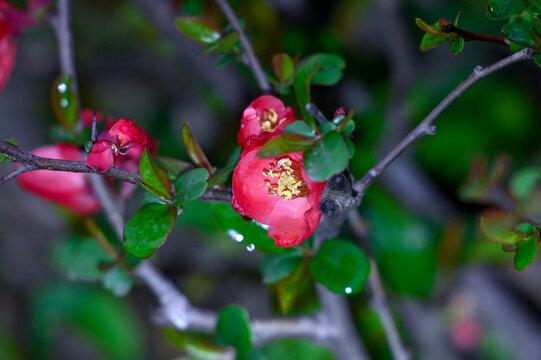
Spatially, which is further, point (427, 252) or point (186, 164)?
point (427, 252)

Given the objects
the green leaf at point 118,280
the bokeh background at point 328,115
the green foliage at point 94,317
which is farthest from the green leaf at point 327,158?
the green foliage at point 94,317

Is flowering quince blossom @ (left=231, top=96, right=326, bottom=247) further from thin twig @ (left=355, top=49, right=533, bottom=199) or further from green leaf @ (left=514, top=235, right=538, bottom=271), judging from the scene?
green leaf @ (left=514, top=235, right=538, bottom=271)

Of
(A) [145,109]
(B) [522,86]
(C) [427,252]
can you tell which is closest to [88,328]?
(A) [145,109]

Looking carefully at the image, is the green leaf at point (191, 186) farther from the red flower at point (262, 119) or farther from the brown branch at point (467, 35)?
the brown branch at point (467, 35)

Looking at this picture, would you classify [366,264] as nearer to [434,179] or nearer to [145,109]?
[434,179]

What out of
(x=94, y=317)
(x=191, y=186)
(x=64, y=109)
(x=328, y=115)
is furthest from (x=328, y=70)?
(x=94, y=317)

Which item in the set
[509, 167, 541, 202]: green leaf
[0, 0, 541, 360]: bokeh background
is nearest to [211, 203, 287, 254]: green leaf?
[0, 0, 541, 360]: bokeh background
